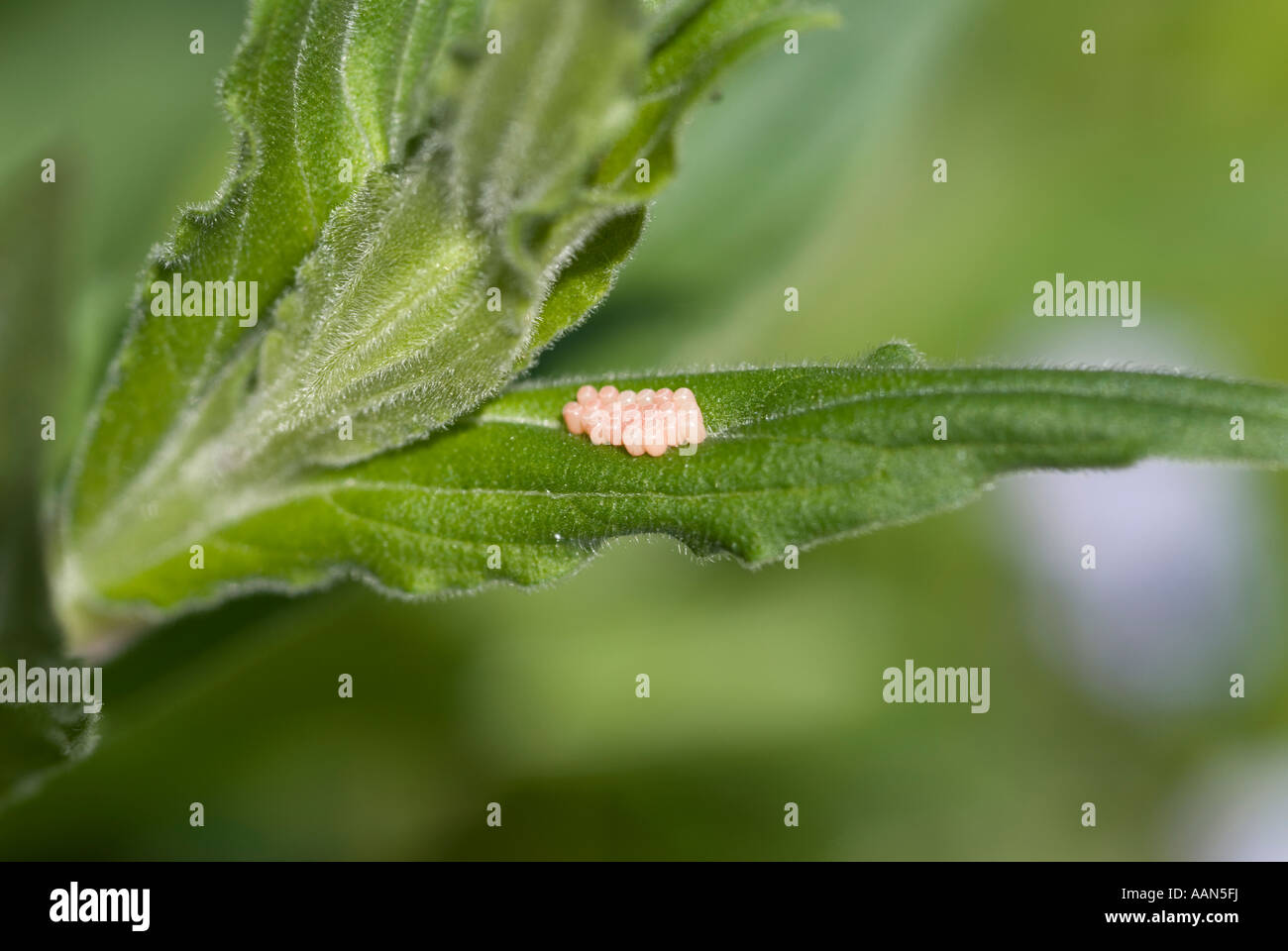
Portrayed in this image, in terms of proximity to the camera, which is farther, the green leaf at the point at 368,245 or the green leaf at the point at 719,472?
the green leaf at the point at 719,472

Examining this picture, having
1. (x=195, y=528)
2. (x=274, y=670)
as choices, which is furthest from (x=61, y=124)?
(x=195, y=528)

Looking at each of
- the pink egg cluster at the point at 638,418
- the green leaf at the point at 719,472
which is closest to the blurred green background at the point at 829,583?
the green leaf at the point at 719,472

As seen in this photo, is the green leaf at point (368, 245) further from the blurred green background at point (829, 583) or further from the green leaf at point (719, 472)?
the blurred green background at point (829, 583)

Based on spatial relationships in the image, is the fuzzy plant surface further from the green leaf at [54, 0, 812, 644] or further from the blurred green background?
the blurred green background

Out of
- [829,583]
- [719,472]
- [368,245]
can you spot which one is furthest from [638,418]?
[829,583]

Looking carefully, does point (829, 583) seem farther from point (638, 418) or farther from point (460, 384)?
point (460, 384)
